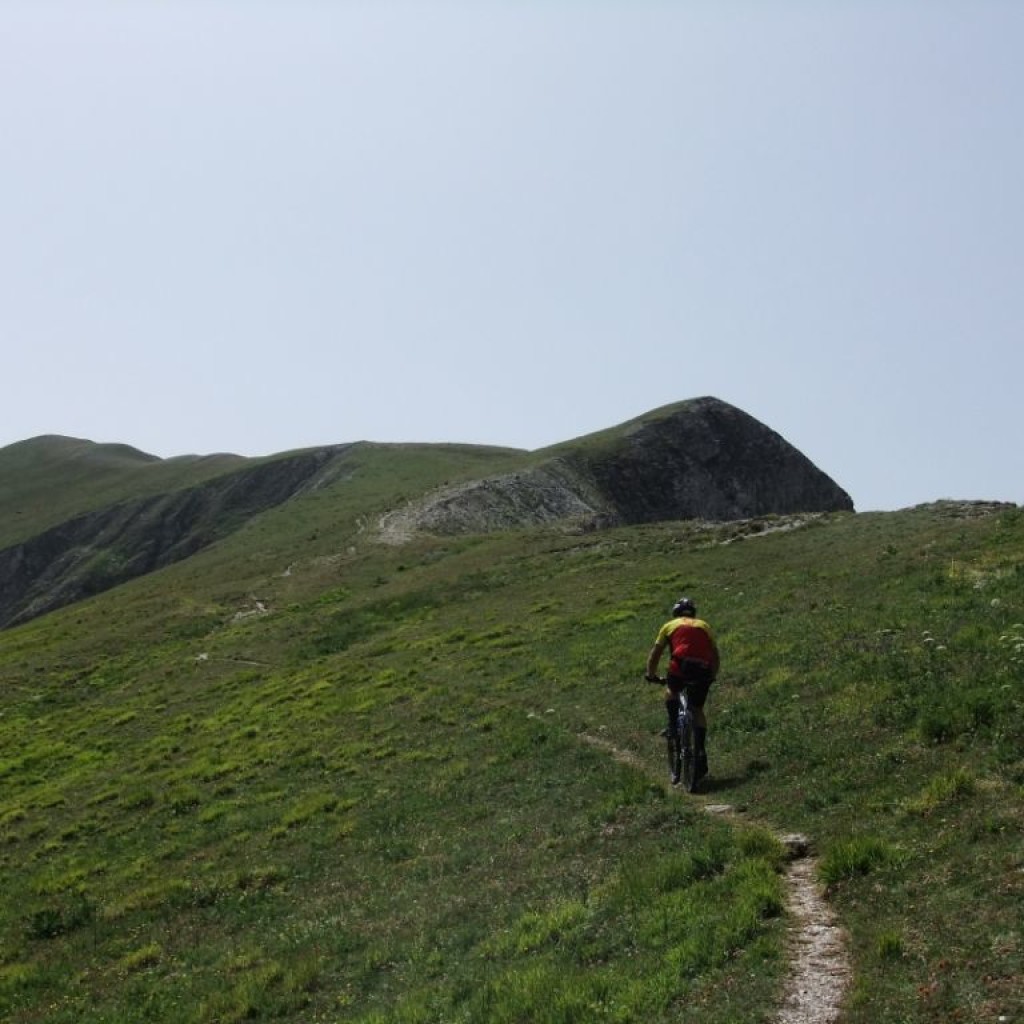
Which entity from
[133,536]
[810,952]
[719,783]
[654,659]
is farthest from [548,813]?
[133,536]

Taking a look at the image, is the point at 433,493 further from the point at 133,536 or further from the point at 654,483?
the point at 133,536

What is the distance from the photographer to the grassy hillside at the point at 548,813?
35.5 ft

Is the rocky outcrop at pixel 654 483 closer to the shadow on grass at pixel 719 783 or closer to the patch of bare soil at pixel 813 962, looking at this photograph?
the shadow on grass at pixel 719 783

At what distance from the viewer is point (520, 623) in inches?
1727

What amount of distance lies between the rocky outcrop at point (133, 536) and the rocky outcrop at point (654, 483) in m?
40.1

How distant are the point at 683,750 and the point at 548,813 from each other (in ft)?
9.44

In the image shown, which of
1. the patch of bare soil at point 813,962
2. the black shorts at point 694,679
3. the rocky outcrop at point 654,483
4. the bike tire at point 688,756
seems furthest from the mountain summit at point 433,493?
the patch of bare soil at point 813,962

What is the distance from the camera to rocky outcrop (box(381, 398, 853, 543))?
286 feet

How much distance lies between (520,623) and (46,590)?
102m

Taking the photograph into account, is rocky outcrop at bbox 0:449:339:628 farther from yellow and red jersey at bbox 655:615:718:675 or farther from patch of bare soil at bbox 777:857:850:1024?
patch of bare soil at bbox 777:857:850:1024

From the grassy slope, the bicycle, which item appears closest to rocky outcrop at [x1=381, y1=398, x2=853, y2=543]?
the bicycle

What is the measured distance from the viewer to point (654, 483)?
110 meters

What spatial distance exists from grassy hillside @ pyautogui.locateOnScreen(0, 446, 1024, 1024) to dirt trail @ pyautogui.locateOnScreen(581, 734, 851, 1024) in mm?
193

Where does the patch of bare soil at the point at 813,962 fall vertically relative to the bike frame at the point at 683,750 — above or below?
below
